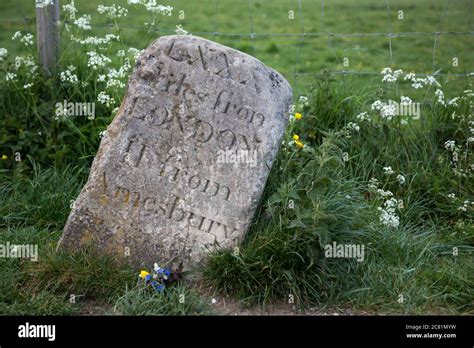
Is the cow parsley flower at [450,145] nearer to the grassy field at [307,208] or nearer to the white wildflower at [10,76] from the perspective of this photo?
the grassy field at [307,208]

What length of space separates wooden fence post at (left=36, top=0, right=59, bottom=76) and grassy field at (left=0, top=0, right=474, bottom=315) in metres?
0.09

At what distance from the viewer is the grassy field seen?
13.6 feet

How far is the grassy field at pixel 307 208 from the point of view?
Answer: 415 centimetres

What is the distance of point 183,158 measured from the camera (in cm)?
438

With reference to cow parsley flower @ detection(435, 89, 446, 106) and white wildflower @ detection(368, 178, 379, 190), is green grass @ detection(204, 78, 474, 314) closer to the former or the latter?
white wildflower @ detection(368, 178, 379, 190)

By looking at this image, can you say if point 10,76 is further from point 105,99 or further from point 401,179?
point 401,179

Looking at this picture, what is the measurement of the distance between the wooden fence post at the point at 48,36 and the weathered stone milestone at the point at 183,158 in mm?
1606

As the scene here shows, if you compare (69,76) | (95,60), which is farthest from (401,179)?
(69,76)

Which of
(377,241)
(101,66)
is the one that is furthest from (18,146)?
(377,241)

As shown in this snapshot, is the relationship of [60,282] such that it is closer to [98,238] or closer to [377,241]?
[98,238]

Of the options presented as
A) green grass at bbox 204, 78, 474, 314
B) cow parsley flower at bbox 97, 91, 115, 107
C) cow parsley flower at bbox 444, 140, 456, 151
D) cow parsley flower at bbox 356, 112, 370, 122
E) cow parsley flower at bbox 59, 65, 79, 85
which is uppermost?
cow parsley flower at bbox 59, 65, 79, 85

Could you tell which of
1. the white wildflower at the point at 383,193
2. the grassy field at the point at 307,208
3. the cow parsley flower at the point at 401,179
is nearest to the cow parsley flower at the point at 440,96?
the grassy field at the point at 307,208

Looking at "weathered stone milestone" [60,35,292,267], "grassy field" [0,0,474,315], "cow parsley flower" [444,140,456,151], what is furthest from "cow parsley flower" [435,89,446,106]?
"weathered stone milestone" [60,35,292,267]

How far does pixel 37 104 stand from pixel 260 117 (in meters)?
2.11
